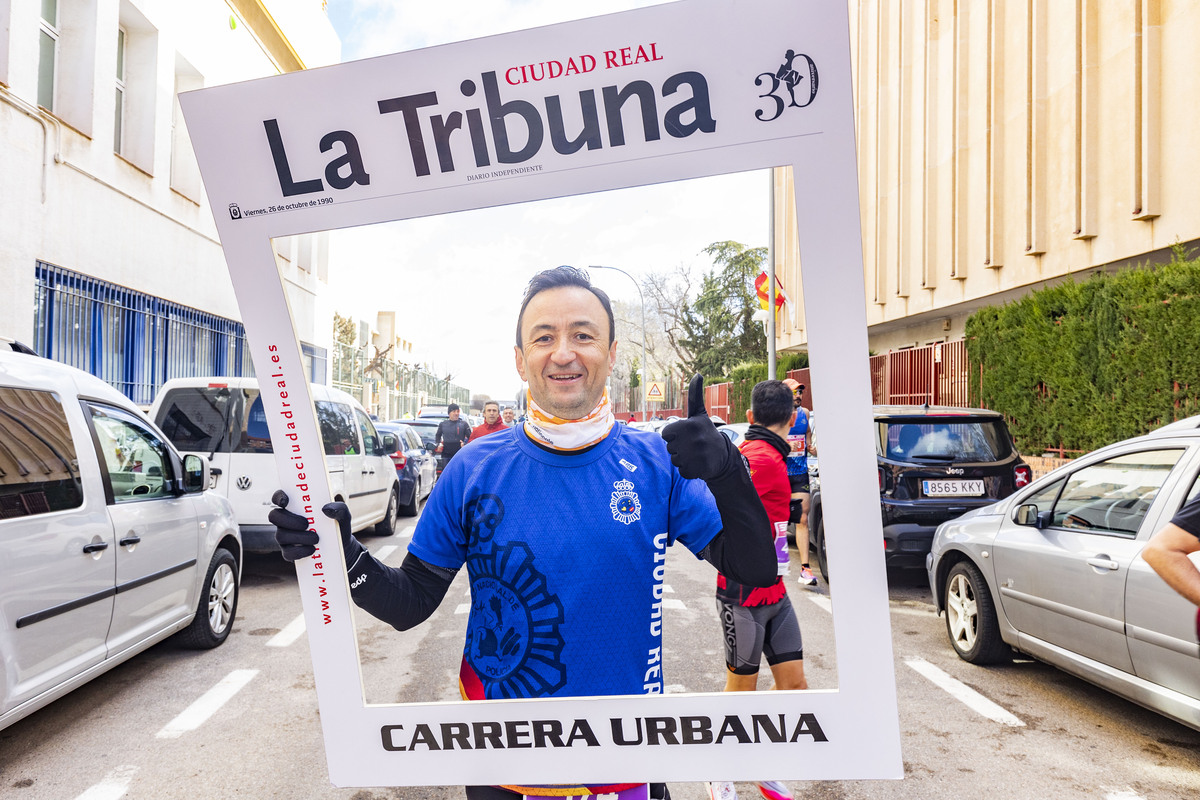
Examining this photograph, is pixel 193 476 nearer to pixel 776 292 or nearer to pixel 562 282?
pixel 562 282

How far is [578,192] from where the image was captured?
1.46 metres

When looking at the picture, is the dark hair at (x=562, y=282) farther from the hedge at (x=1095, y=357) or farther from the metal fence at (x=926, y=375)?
the metal fence at (x=926, y=375)

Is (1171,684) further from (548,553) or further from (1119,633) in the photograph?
(548,553)

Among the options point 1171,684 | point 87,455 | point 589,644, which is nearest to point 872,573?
point 589,644

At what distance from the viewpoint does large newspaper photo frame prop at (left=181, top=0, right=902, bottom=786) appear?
1373 mm

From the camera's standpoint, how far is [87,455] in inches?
165

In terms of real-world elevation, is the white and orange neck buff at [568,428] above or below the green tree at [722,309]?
below

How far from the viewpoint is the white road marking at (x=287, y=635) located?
570 centimetres

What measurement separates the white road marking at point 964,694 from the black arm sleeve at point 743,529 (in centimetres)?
333

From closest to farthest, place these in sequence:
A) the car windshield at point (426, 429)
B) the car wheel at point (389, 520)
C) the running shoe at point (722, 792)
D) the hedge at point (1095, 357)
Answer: the running shoe at point (722, 792)
the car wheel at point (389, 520)
the hedge at point (1095, 357)
the car windshield at point (426, 429)

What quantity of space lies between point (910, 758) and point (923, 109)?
50.6 feet

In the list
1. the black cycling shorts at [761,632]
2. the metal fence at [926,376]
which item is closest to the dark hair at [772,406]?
the black cycling shorts at [761,632]

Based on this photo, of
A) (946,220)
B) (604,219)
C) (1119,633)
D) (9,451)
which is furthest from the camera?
(946,220)

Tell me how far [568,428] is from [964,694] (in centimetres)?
399
